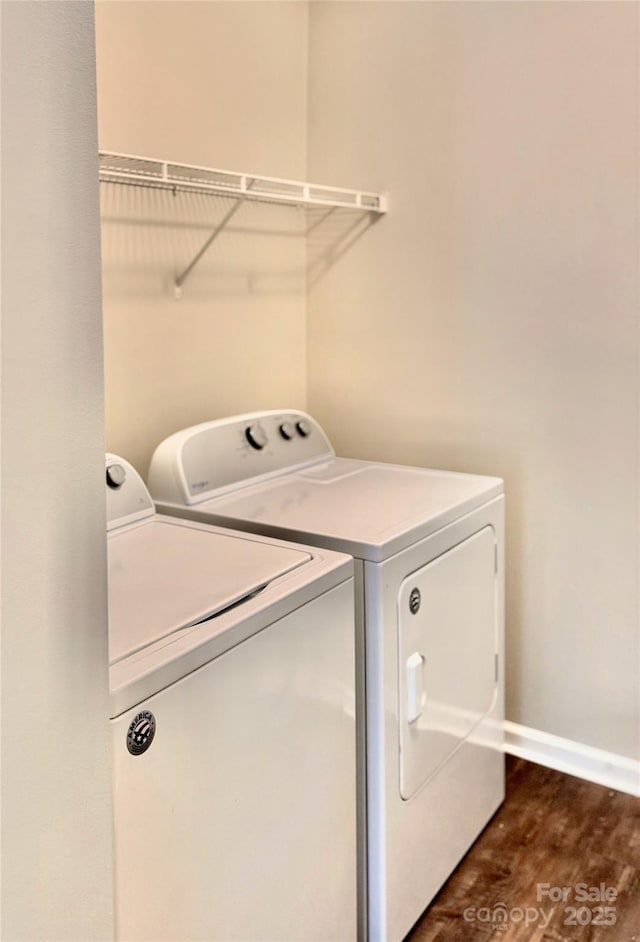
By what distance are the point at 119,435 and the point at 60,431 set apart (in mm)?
1276

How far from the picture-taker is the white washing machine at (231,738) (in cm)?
107

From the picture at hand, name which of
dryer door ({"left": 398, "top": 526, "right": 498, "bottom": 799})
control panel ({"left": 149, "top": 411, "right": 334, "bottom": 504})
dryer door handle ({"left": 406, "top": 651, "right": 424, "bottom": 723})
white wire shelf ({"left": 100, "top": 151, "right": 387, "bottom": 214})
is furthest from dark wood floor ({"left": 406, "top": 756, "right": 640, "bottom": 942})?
white wire shelf ({"left": 100, "top": 151, "right": 387, "bottom": 214})

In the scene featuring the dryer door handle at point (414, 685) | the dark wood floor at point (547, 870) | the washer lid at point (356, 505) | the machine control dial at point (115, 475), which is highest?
the machine control dial at point (115, 475)

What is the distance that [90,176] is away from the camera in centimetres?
75

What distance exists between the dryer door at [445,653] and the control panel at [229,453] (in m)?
0.57

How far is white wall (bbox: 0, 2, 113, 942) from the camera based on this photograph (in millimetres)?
694

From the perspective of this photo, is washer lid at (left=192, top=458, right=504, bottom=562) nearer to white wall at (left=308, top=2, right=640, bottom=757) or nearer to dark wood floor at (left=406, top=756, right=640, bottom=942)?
white wall at (left=308, top=2, right=640, bottom=757)

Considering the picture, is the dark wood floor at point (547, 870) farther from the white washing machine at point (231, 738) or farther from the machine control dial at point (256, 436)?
the machine control dial at point (256, 436)

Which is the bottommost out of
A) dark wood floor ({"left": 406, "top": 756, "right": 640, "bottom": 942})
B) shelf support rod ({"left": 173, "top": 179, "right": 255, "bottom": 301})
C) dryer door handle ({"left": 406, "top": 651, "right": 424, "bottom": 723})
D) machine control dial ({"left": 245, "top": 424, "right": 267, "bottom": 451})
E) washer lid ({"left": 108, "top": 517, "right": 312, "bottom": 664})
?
dark wood floor ({"left": 406, "top": 756, "right": 640, "bottom": 942})

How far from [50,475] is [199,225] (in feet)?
5.15

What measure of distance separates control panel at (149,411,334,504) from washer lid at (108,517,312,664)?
14 centimetres

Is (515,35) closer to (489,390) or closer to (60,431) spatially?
(489,390)

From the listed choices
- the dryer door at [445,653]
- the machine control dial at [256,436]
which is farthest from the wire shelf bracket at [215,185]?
the dryer door at [445,653]

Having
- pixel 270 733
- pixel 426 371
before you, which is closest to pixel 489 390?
pixel 426 371
